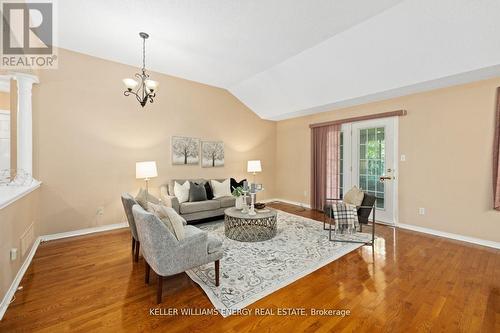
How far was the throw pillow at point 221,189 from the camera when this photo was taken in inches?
194

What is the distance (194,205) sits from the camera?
14.0 ft

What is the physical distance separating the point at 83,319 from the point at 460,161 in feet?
17.7

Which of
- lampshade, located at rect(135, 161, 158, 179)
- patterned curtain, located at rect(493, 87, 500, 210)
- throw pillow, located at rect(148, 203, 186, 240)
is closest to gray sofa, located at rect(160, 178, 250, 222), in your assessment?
lampshade, located at rect(135, 161, 158, 179)

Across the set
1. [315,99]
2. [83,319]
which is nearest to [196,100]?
[315,99]

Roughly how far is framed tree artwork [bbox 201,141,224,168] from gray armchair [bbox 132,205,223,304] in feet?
11.1

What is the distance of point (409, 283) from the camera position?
92.7 inches

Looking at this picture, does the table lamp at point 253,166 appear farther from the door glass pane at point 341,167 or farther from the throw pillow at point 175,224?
the throw pillow at point 175,224

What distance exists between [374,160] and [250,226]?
10.4ft

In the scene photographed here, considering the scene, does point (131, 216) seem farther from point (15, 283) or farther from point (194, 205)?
point (194, 205)

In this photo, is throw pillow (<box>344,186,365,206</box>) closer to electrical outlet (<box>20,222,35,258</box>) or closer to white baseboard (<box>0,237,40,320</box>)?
white baseboard (<box>0,237,40,320</box>)

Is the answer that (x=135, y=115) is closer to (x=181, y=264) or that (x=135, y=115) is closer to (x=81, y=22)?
(x=81, y=22)

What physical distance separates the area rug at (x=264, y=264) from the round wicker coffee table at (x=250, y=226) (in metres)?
0.10

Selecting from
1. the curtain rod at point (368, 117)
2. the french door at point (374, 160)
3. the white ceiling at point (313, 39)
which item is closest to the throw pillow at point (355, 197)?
the french door at point (374, 160)

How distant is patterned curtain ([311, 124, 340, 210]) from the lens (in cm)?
547
